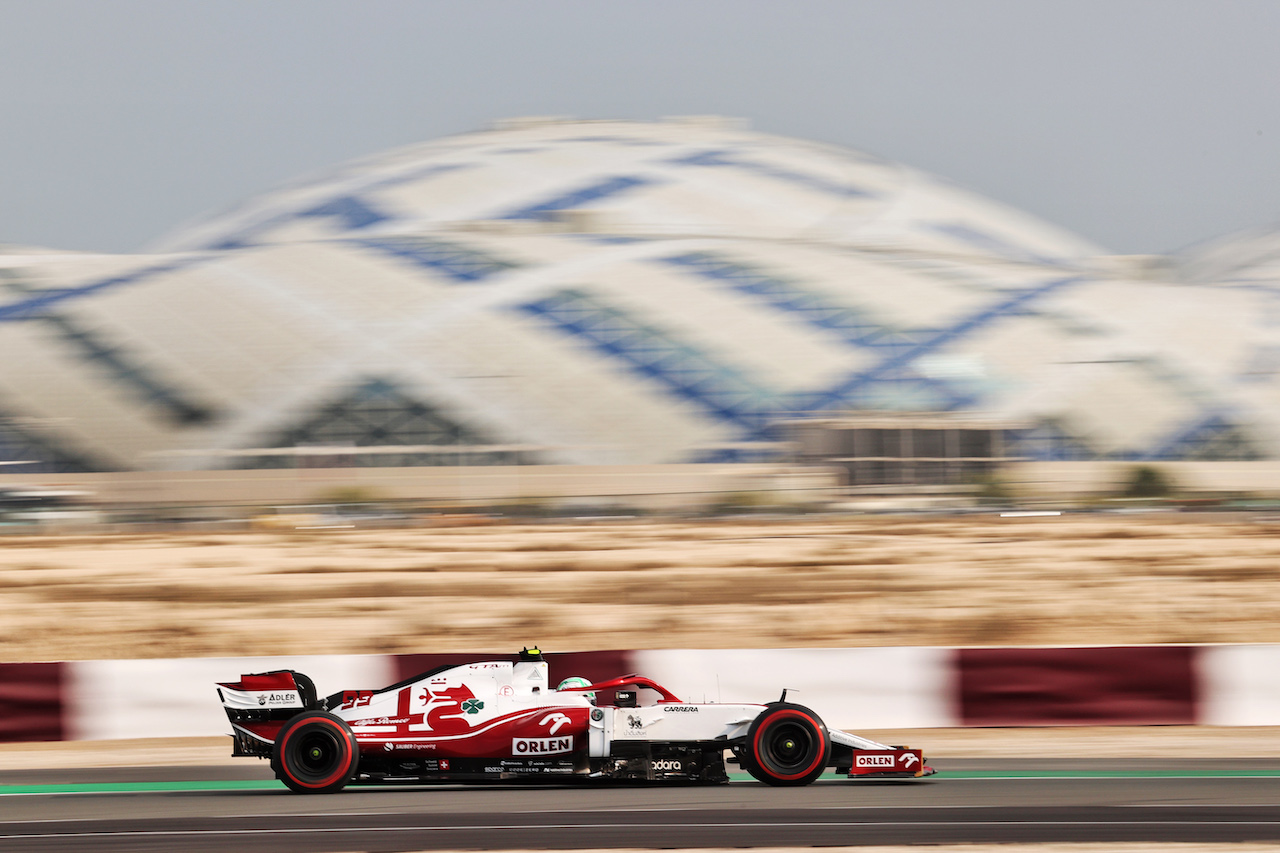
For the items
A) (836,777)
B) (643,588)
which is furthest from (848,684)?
(643,588)

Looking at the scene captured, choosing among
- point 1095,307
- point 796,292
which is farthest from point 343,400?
point 1095,307

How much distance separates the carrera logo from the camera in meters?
9.99

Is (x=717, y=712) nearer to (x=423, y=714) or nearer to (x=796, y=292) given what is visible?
(x=423, y=714)

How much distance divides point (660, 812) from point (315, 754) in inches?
101

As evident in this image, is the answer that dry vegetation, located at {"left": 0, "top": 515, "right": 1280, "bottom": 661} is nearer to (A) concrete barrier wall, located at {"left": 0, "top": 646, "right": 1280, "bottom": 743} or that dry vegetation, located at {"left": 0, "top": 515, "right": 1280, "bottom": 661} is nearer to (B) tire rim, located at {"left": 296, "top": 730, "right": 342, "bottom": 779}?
(A) concrete barrier wall, located at {"left": 0, "top": 646, "right": 1280, "bottom": 743}

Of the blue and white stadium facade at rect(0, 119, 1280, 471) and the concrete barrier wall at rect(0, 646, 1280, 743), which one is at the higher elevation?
the blue and white stadium facade at rect(0, 119, 1280, 471)

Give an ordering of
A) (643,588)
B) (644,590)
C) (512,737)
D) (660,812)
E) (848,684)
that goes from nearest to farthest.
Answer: (660,812), (512,737), (848,684), (644,590), (643,588)

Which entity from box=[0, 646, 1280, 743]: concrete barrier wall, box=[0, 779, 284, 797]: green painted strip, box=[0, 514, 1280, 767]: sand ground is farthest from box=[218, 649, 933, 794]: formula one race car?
box=[0, 514, 1280, 767]: sand ground

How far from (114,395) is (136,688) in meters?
38.0

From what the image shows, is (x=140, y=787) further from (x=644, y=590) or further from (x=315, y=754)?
(x=644, y=590)

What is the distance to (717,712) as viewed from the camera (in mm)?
9898

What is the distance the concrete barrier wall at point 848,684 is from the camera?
42.9 feet

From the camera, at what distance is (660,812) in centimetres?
931

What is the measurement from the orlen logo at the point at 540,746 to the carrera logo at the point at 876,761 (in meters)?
2.13
